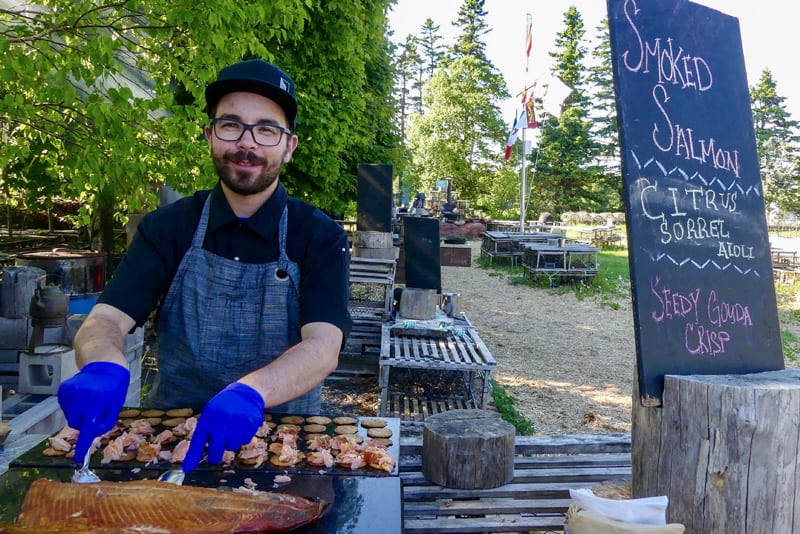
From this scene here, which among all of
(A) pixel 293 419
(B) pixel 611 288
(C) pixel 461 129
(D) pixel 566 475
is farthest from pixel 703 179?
(C) pixel 461 129

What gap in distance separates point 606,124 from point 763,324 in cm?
3632

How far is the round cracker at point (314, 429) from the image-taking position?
2088 millimetres

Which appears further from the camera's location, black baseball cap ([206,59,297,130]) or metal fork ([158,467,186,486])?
black baseball cap ([206,59,297,130])

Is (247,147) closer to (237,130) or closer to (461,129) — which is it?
(237,130)

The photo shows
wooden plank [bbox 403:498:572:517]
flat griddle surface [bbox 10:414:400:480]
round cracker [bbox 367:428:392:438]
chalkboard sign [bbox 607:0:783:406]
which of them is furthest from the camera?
wooden plank [bbox 403:498:572:517]

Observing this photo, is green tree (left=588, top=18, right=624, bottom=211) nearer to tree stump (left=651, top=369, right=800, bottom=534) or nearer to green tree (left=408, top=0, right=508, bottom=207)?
green tree (left=408, top=0, right=508, bottom=207)

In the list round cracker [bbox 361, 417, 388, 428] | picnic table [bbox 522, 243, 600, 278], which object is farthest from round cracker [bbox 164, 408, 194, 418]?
picnic table [bbox 522, 243, 600, 278]

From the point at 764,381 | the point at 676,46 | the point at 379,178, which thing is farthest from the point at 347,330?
the point at 379,178

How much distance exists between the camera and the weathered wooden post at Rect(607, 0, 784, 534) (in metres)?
1.84

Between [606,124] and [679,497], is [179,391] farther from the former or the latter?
[606,124]

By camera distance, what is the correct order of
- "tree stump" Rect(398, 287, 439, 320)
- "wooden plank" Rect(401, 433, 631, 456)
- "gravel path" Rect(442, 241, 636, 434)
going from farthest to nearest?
"tree stump" Rect(398, 287, 439, 320), "gravel path" Rect(442, 241, 636, 434), "wooden plank" Rect(401, 433, 631, 456)

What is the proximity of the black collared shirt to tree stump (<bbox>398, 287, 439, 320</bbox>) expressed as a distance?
17.4ft

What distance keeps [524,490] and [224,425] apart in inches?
59.8

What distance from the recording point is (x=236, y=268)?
2191 mm
